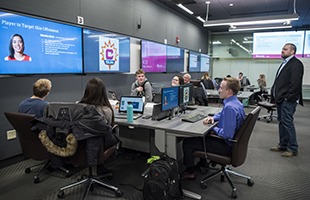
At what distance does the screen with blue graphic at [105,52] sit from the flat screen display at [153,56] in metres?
0.65

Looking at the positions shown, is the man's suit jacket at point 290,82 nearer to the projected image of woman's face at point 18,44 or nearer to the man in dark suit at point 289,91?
the man in dark suit at point 289,91

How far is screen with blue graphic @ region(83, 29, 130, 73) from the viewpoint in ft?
13.6

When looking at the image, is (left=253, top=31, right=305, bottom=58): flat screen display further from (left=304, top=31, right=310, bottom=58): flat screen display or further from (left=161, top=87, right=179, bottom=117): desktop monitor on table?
(left=161, top=87, right=179, bottom=117): desktop monitor on table

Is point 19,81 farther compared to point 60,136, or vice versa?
point 19,81

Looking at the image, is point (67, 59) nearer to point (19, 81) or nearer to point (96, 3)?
point (19, 81)

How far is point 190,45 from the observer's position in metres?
8.70

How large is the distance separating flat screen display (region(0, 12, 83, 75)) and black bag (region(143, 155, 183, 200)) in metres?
2.24

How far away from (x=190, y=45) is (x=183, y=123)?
21.5 feet

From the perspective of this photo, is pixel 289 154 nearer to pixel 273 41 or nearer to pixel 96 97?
pixel 96 97

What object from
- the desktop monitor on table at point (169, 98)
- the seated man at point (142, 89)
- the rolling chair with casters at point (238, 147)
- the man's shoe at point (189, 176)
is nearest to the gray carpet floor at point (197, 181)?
the man's shoe at point (189, 176)

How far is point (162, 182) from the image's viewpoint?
215 cm

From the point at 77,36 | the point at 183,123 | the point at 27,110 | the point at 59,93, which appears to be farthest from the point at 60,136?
the point at 77,36

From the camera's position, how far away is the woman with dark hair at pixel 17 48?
298 cm

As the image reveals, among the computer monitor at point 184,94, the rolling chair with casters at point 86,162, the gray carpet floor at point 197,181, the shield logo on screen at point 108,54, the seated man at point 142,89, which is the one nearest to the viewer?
the rolling chair with casters at point 86,162
